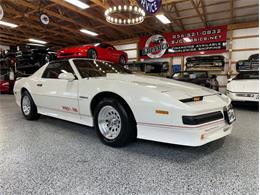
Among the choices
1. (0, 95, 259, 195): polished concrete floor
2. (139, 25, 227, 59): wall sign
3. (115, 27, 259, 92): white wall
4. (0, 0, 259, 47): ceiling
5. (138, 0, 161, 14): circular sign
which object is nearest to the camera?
(0, 95, 259, 195): polished concrete floor

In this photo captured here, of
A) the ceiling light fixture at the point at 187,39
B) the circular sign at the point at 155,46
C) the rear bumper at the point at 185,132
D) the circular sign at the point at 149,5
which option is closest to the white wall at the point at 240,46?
the ceiling light fixture at the point at 187,39

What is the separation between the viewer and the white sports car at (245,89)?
482 centimetres

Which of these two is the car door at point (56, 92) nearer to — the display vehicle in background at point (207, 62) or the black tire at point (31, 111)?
the black tire at point (31, 111)

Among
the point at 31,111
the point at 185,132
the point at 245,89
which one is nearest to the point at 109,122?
the point at 185,132

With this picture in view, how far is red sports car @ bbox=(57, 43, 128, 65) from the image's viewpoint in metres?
5.82

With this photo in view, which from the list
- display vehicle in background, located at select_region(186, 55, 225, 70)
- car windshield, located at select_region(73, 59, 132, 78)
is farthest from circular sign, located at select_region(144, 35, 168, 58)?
car windshield, located at select_region(73, 59, 132, 78)

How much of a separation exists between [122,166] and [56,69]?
2.18 m

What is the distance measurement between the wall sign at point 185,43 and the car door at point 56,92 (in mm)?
8971

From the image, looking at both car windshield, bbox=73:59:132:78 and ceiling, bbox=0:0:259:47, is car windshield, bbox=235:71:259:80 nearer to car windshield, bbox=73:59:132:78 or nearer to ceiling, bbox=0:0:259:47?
ceiling, bbox=0:0:259:47

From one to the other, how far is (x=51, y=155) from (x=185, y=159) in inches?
58.5

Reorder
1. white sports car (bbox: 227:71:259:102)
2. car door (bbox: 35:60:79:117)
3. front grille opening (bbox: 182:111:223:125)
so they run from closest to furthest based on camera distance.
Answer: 1. front grille opening (bbox: 182:111:223:125)
2. car door (bbox: 35:60:79:117)
3. white sports car (bbox: 227:71:259:102)

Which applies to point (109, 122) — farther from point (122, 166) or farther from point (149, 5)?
point (149, 5)

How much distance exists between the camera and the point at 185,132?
1761 mm

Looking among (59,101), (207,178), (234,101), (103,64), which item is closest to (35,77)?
(59,101)
